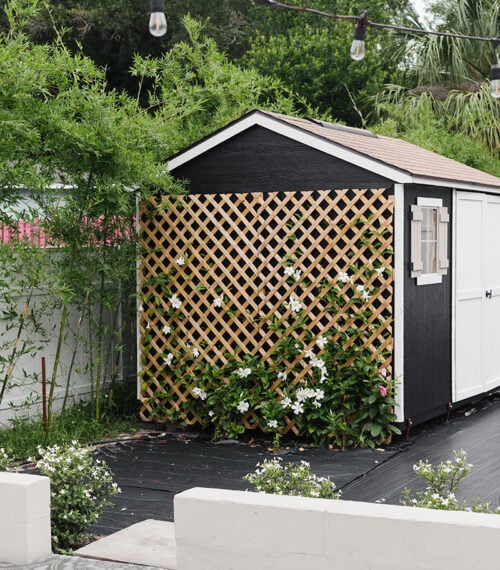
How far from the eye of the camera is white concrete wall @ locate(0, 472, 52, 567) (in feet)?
13.9

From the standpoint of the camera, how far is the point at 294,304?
716 cm

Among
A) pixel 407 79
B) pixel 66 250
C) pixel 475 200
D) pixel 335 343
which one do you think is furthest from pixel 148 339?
pixel 407 79

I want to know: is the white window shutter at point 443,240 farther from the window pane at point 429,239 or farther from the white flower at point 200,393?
the white flower at point 200,393

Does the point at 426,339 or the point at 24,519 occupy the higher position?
the point at 426,339

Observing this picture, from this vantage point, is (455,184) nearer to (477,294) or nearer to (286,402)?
(477,294)

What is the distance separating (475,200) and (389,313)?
1932 mm

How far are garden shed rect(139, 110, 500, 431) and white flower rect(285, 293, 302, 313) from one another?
0.6 inches

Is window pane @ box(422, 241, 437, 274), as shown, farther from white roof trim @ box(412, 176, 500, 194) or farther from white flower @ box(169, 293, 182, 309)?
white flower @ box(169, 293, 182, 309)

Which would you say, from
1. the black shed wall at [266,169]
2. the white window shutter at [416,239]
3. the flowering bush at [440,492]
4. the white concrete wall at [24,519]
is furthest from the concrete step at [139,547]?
the black shed wall at [266,169]

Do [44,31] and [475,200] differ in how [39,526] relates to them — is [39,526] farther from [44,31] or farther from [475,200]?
[44,31]

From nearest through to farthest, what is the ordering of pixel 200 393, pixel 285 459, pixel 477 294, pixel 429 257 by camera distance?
pixel 285 459 → pixel 200 393 → pixel 429 257 → pixel 477 294

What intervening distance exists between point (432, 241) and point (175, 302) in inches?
83.8

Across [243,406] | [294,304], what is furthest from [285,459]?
[294,304]

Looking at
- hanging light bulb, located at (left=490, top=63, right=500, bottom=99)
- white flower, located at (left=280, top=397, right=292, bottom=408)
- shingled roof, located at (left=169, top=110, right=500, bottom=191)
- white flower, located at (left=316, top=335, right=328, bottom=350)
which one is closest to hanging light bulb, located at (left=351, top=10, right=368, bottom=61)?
shingled roof, located at (left=169, top=110, right=500, bottom=191)
